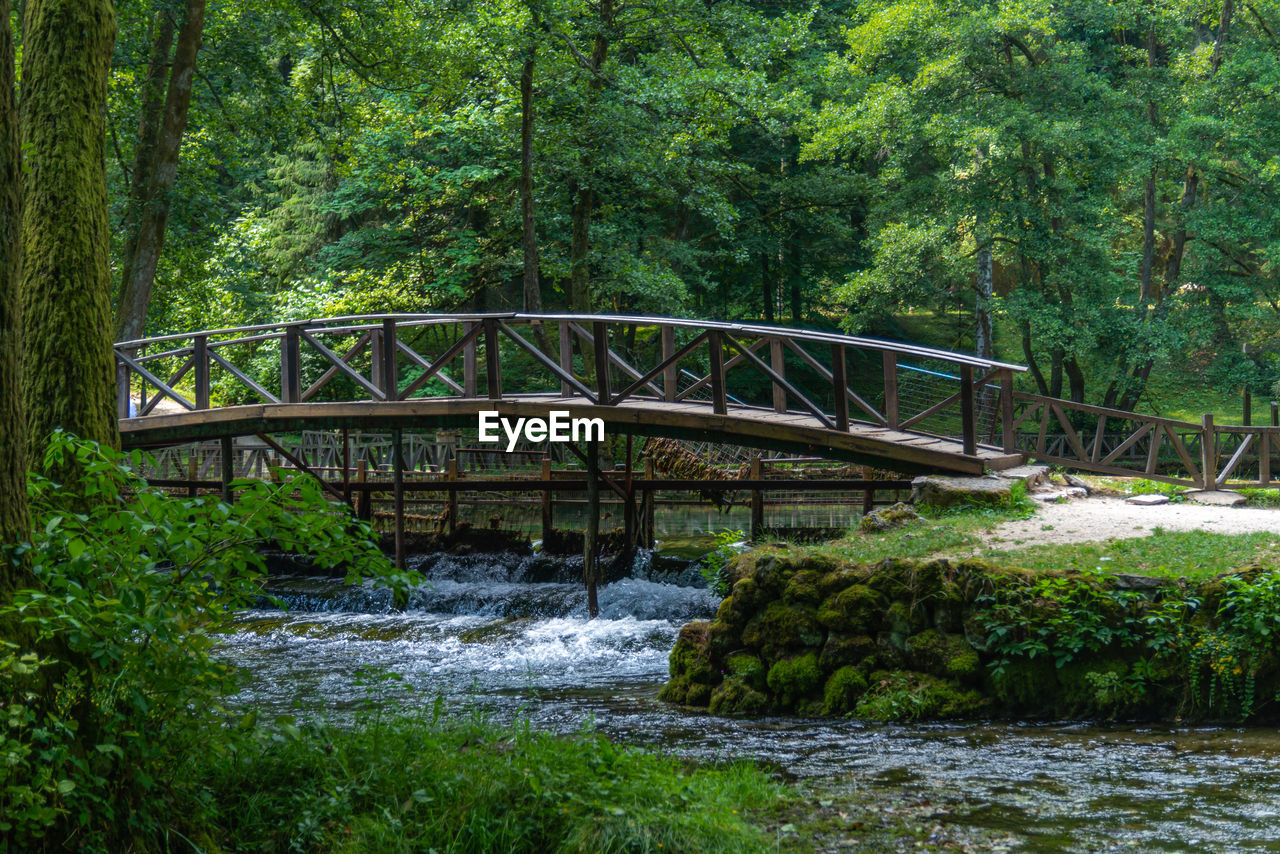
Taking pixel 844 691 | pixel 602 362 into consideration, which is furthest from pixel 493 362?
pixel 844 691

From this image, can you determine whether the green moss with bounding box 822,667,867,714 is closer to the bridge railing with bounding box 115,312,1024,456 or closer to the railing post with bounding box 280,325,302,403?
the bridge railing with bounding box 115,312,1024,456

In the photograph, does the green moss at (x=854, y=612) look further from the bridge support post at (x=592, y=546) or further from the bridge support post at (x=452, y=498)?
the bridge support post at (x=452, y=498)

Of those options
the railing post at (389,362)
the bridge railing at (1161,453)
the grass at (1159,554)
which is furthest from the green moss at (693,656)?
the railing post at (389,362)

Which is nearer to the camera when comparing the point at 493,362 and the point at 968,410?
the point at 968,410

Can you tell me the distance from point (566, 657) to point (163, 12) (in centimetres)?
1199

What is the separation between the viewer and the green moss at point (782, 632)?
8742mm

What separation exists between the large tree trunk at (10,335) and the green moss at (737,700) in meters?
5.71

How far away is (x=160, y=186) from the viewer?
1630 centimetres

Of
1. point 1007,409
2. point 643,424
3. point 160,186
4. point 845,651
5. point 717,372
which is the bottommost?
point 845,651

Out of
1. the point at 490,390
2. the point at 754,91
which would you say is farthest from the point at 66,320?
the point at 754,91

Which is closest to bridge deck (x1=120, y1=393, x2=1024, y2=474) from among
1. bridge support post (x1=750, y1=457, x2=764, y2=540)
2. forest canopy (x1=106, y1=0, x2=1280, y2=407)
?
forest canopy (x1=106, y1=0, x2=1280, y2=407)

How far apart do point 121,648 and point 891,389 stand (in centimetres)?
1009

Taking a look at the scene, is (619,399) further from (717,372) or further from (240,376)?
(240,376)

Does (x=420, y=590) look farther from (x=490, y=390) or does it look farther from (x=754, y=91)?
(x=754, y=91)
